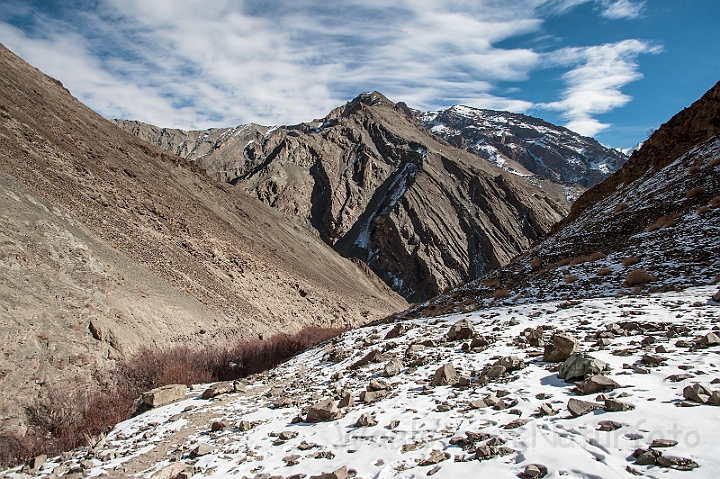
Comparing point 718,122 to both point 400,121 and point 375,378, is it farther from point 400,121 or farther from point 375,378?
point 400,121

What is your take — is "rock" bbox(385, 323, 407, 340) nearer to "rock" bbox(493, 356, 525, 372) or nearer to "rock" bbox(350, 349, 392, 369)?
"rock" bbox(350, 349, 392, 369)

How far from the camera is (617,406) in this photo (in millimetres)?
3629

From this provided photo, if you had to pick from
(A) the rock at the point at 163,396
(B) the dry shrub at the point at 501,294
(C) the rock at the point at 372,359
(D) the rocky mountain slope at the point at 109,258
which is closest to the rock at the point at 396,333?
(C) the rock at the point at 372,359

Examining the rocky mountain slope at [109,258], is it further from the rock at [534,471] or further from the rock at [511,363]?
the rock at [534,471]

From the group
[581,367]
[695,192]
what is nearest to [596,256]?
[695,192]

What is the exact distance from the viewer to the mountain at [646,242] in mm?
8859

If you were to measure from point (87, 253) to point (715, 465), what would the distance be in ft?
54.9

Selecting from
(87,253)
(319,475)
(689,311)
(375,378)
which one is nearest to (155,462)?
(319,475)

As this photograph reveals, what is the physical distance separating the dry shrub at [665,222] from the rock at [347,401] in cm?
993

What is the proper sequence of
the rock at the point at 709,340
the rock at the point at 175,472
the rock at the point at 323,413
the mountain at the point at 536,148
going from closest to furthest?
1. the rock at the point at 175,472
2. the rock at the point at 709,340
3. the rock at the point at 323,413
4. the mountain at the point at 536,148

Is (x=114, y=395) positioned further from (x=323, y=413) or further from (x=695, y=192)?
(x=695, y=192)

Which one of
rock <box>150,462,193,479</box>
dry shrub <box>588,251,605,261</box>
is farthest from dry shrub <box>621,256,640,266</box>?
rock <box>150,462,193,479</box>

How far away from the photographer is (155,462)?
5191mm

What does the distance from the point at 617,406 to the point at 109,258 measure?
1645cm
